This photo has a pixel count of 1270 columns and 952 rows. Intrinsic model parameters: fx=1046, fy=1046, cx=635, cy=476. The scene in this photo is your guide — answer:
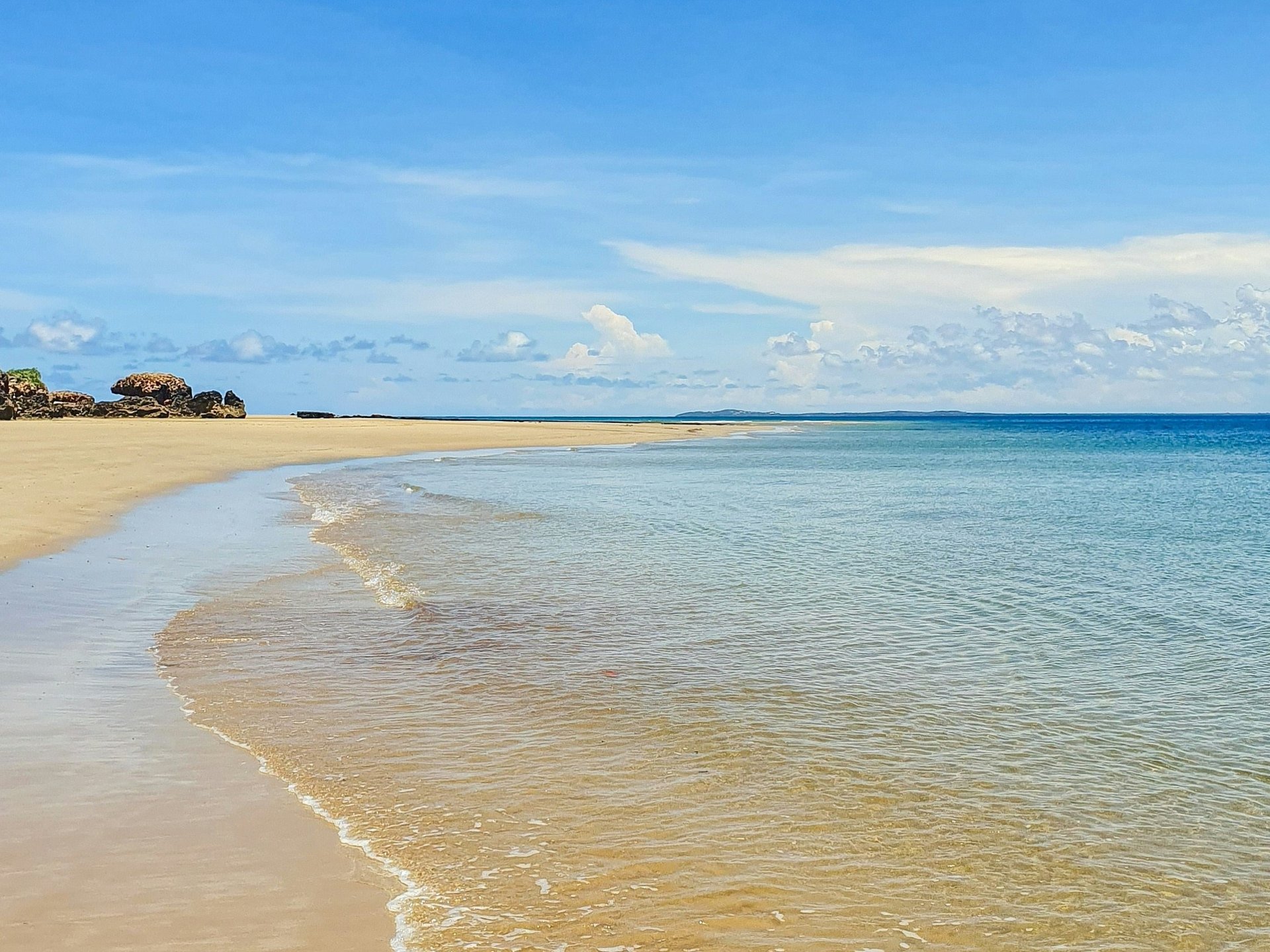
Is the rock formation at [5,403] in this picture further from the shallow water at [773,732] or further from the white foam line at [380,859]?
the white foam line at [380,859]

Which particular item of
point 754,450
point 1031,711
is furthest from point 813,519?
point 754,450

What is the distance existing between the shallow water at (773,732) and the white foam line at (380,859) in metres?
0.03

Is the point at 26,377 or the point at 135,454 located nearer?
the point at 135,454

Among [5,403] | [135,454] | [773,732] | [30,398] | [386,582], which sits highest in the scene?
[30,398]

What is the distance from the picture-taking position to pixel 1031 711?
9.66 m

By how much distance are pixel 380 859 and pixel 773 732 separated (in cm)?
388

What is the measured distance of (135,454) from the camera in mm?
44875

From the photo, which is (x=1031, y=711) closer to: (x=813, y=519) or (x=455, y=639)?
(x=455, y=639)

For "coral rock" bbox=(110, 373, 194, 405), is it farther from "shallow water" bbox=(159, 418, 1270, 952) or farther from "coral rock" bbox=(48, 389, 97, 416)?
"shallow water" bbox=(159, 418, 1270, 952)

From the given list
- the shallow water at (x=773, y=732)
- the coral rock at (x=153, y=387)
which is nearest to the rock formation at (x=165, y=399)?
the coral rock at (x=153, y=387)

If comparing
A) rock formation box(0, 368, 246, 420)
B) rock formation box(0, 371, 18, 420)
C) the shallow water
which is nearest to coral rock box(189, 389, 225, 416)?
rock formation box(0, 368, 246, 420)

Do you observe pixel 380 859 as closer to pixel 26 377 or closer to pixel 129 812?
pixel 129 812

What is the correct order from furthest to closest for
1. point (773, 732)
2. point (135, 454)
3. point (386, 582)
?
point (135, 454)
point (386, 582)
point (773, 732)

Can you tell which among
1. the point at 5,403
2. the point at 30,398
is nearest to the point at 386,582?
the point at 5,403
